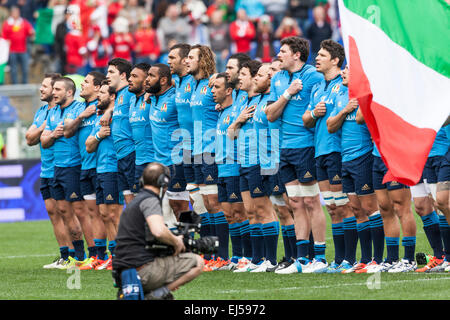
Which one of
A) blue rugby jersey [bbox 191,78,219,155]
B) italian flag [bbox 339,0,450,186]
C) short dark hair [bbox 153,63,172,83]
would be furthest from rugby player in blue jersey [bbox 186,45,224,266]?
italian flag [bbox 339,0,450,186]

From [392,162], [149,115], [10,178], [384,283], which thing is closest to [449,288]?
[384,283]

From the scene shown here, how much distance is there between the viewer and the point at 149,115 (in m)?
13.4

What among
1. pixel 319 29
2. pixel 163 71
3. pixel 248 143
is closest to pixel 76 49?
pixel 319 29

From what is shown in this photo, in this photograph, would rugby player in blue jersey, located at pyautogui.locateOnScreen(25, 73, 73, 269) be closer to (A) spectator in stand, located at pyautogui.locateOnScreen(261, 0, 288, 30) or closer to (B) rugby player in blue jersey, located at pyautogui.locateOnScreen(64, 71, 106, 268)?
(B) rugby player in blue jersey, located at pyautogui.locateOnScreen(64, 71, 106, 268)

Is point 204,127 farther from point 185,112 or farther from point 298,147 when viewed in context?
point 298,147

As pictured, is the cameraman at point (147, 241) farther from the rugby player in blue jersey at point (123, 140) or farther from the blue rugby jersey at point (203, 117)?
the rugby player in blue jersey at point (123, 140)

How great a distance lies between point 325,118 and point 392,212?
1.40 meters

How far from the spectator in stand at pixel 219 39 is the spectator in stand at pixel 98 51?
8.87 feet

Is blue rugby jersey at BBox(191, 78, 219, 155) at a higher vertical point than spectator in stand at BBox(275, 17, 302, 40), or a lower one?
lower

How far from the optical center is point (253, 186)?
40.6 ft

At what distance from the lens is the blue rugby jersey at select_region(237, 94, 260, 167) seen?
491 inches

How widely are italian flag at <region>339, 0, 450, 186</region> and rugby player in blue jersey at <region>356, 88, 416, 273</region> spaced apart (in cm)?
125
